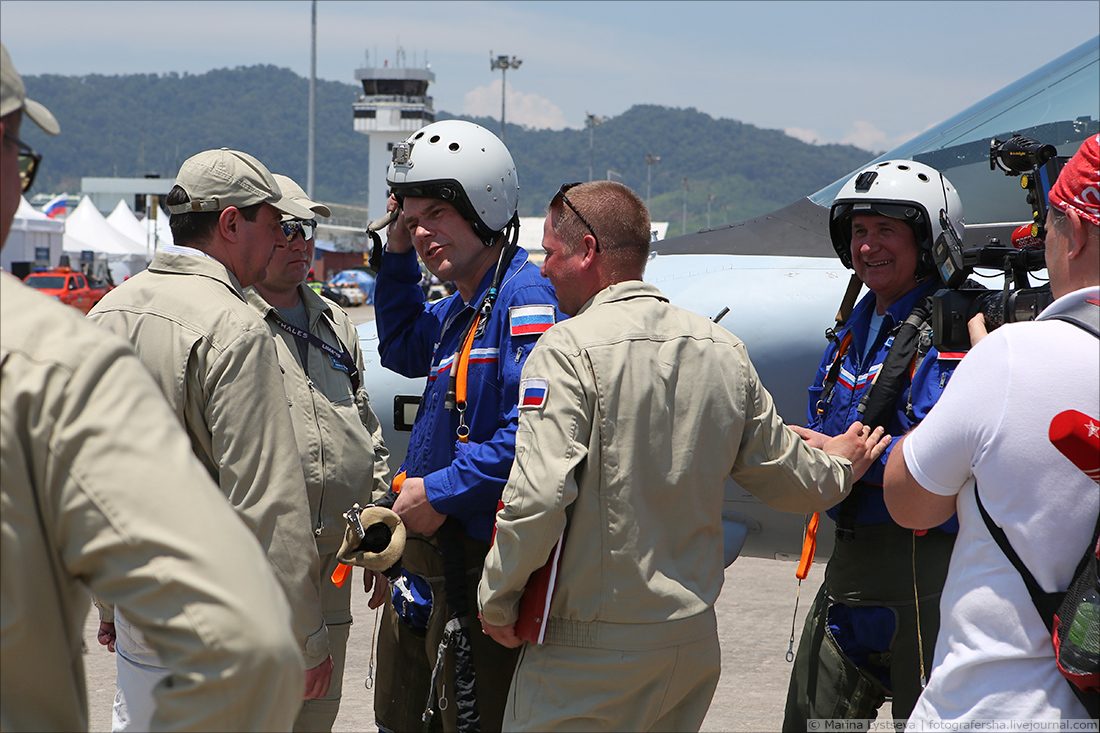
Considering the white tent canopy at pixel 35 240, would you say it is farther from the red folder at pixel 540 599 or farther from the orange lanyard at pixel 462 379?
the red folder at pixel 540 599

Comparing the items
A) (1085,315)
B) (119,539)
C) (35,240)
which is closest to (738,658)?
(1085,315)

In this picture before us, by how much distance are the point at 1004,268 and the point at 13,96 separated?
8.58ft

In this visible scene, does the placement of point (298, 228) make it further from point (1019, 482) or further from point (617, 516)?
point (1019, 482)

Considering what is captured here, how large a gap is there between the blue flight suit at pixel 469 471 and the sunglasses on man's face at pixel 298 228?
897mm

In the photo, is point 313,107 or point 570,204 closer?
point 570,204

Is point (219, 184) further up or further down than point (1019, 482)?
further up

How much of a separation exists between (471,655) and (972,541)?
169 cm

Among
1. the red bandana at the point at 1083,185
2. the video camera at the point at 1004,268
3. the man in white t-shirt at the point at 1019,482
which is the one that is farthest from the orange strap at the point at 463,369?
the red bandana at the point at 1083,185

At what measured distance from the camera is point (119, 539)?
1.11 metres

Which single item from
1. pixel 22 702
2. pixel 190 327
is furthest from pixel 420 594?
pixel 22 702

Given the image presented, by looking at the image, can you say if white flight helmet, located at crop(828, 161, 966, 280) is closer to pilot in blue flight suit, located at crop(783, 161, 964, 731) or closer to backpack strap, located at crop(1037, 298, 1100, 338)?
pilot in blue flight suit, located at crop(783, 161, 964, 731)

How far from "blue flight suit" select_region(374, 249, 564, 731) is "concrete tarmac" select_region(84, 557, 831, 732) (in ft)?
1.69

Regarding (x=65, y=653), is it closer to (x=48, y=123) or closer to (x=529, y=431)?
(x=48, y=123)

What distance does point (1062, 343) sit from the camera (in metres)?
1.80
